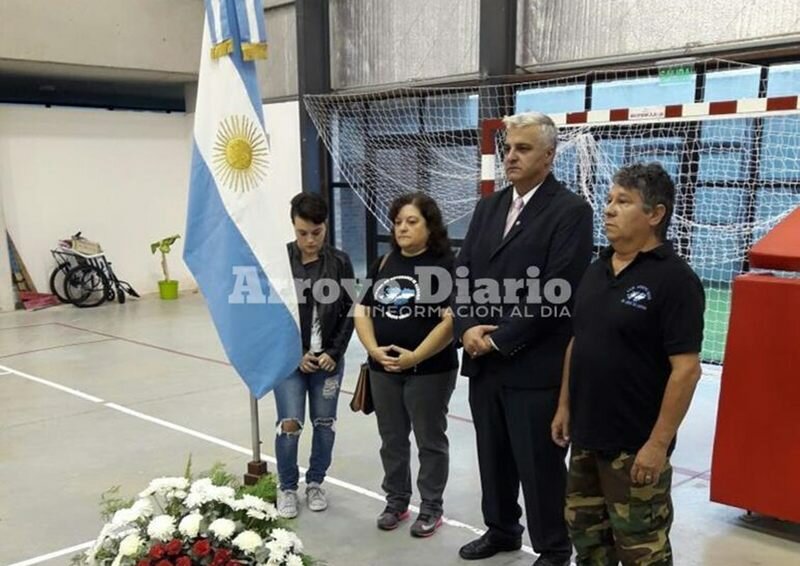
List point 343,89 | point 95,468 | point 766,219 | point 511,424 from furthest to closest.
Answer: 1. point 343,89
2. point 766,219
3. point 95,468
4. point 511,424

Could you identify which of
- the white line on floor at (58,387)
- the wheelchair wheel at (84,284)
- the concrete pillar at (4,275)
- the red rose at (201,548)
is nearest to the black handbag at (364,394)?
the red rose at (201,548)

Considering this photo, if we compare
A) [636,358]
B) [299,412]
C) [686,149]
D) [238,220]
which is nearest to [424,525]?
[299,412]

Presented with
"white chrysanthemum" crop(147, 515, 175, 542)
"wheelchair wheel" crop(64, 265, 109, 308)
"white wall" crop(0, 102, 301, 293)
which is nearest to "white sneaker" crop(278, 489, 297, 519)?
"white chrysanthemum" crop(147, 515, 175, 542)

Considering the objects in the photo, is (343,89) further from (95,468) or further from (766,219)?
(95,468)

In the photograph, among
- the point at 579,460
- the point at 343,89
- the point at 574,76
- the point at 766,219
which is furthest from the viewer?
the point at 343,89

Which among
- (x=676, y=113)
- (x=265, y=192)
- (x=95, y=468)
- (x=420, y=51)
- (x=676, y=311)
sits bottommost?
(x=95, y=468)

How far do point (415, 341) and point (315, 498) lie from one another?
95 centimetres

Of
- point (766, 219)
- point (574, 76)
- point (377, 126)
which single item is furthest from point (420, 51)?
point (766, 219)

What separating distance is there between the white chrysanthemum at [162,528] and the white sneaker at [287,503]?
5.31 ft

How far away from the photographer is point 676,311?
1984mm

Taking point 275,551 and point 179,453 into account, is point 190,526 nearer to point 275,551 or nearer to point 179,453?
point 275,551

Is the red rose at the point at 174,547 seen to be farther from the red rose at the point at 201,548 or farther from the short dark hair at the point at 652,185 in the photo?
the short dark hair at the point at 652,185

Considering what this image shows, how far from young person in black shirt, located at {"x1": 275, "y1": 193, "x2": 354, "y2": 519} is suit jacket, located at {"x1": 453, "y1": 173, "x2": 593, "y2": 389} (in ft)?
2.58

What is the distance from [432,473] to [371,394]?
41 centimetres
